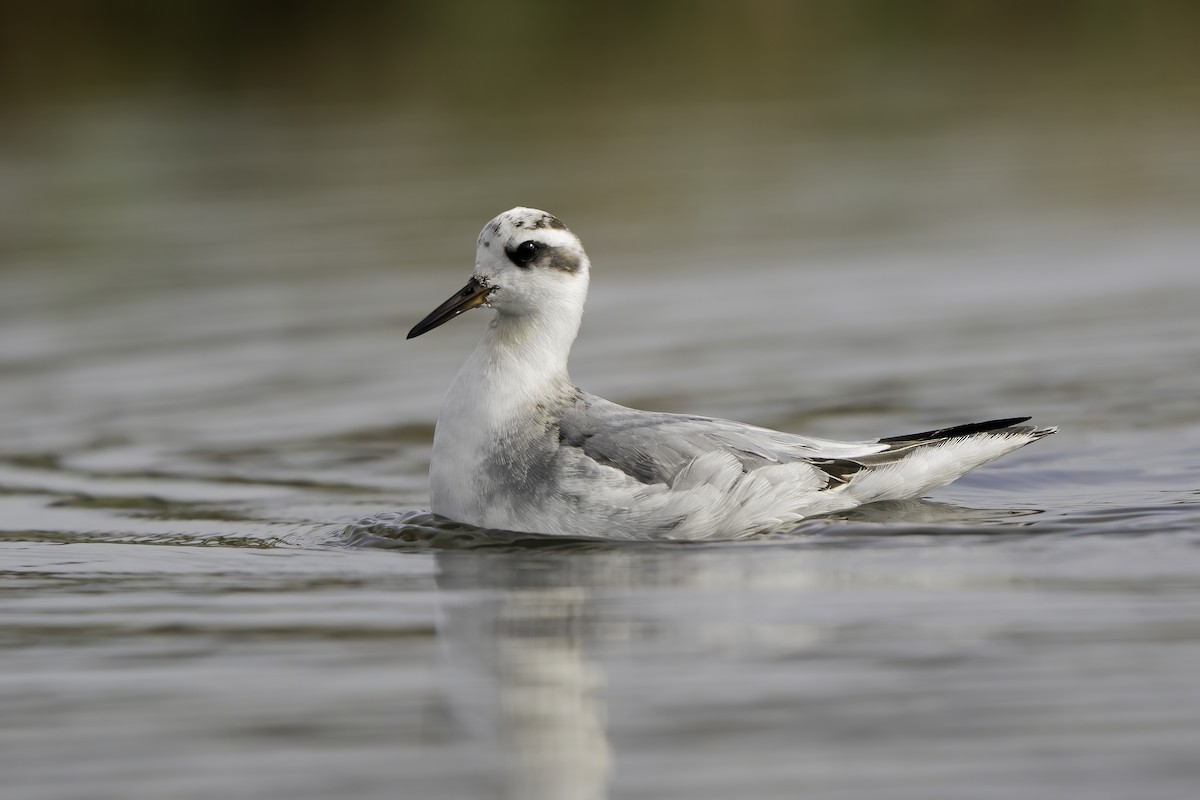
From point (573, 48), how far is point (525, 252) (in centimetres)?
2756

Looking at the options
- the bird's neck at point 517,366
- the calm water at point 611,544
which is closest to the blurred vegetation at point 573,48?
the calm water at point 611,544

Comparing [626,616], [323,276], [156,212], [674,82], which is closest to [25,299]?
[323,276]

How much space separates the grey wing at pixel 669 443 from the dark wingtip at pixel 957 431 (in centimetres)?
12

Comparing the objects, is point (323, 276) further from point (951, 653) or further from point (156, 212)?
point (951, 653)

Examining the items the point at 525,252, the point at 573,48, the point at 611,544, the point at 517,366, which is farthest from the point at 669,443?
the point at 573,48

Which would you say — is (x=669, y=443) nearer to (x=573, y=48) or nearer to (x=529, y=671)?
(x=529, y=671)

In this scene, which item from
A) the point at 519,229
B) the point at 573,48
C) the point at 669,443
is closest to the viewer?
the point at 669,443

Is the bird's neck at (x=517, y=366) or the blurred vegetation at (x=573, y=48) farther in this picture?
the blurred vegetation at (x=573, y=48)

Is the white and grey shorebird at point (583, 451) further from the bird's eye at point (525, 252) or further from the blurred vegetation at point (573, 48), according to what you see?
the blurred vegetation at point (573, 48)

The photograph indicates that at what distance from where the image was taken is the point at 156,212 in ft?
74.9

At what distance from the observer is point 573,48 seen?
37.0m

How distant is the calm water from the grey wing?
366mm

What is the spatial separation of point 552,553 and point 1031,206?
12.8m

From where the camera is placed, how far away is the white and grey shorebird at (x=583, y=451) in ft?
31.2
